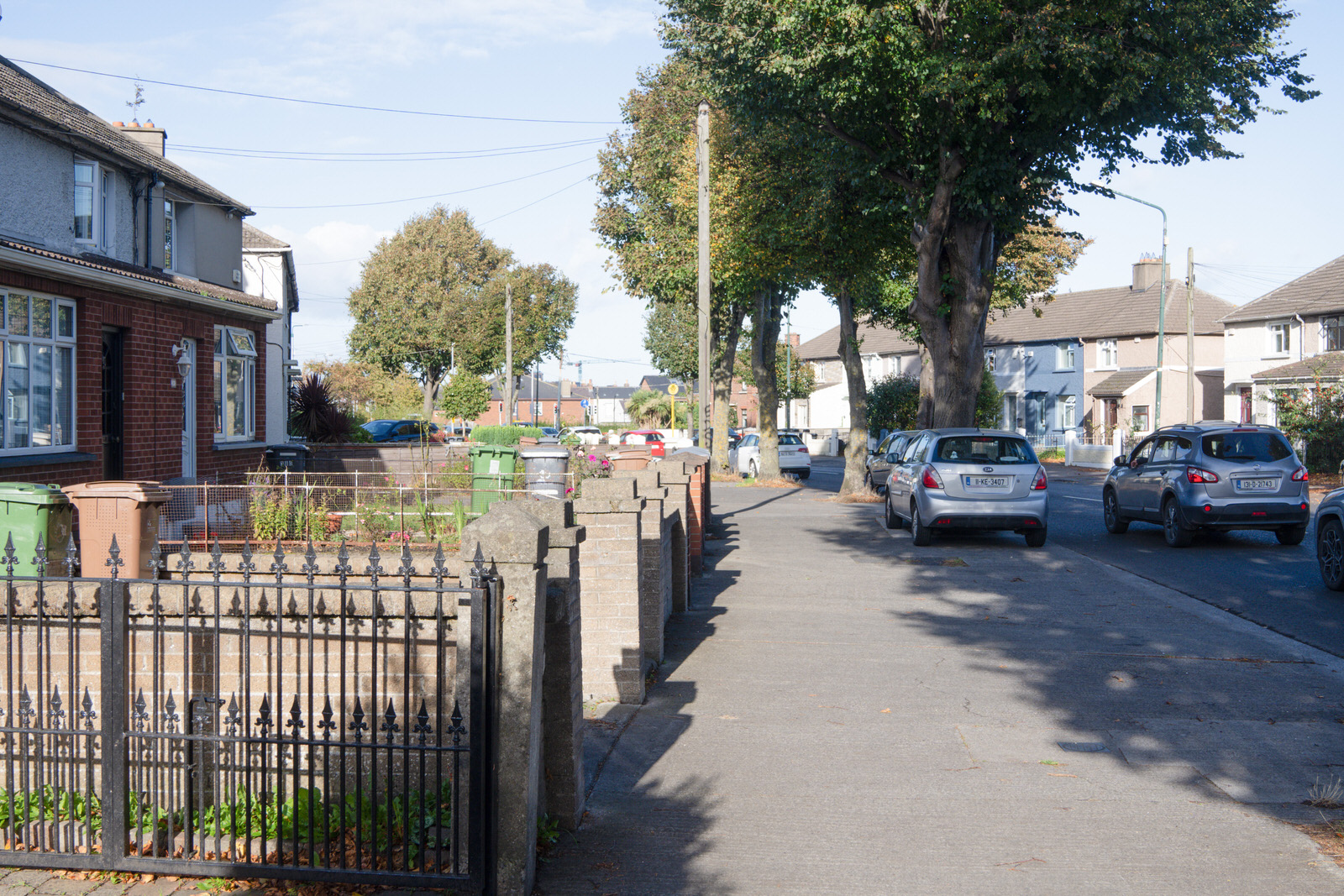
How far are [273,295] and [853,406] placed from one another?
15841mm

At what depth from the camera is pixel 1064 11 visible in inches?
709

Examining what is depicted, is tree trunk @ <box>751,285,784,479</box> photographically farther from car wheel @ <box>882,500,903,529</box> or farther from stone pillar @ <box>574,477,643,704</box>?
stone pillar @ <box>574,477,643,704</box>

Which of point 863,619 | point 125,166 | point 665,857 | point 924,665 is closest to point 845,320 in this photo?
point 125,166

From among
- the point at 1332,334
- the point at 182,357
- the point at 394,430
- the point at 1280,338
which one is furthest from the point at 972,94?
the point at 1280,338

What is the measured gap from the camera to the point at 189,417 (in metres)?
18.3

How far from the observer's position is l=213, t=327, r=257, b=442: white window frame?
64.3ft

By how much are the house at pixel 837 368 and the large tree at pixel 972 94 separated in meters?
42.5

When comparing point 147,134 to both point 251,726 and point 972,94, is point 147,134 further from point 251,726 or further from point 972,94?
point 251,726

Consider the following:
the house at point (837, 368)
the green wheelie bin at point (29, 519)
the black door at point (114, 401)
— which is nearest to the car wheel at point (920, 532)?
the green wheelie bin at point (29, 519)

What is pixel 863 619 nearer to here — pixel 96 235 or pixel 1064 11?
pixel 1064 11

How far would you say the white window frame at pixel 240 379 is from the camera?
19594 mm

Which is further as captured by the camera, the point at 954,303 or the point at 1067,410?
the point at 1067,410

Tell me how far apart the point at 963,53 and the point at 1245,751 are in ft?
48.6

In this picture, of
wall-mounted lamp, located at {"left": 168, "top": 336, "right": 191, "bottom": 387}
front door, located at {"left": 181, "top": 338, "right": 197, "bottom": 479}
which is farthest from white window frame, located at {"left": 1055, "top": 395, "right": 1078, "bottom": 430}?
wall-mounted lamp, located at {"left": 168, "top": 336, "right": 191, "bottom": 387}
